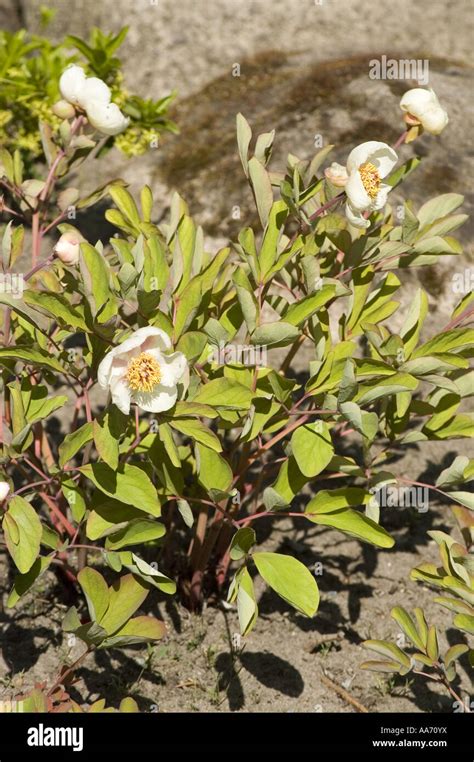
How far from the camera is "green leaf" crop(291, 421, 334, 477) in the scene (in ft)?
5.83

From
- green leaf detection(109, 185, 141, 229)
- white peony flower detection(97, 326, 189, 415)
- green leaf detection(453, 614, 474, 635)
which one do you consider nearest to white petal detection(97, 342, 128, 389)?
white peony flower detection(97, 326, 189, 415)

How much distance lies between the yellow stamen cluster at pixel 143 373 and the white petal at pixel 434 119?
90 cm

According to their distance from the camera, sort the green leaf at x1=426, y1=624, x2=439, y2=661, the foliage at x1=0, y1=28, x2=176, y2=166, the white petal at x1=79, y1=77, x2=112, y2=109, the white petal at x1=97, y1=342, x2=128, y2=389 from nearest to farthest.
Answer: the white petal at x1=97, y1=342, x2=128, y2=389 < the green leaf at x1=426, y1=624, x2=439, y2=661 < the white petal at x1=79, y1=77, x2=112, y2=109 < the foliage at x1=0, y1=28, x2=176, y2=166

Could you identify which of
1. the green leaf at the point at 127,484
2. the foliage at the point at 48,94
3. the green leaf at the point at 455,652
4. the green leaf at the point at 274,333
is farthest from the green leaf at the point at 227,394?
the foliage at the point at 48,94

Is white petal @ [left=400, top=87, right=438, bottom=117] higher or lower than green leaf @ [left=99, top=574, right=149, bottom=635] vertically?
higher

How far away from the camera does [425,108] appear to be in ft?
6.41

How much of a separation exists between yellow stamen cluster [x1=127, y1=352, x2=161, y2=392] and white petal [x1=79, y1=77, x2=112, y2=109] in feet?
2.59

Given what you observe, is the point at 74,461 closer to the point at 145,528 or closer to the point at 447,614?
the point at 145,528

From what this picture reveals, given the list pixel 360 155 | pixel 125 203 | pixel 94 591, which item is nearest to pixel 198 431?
pixel 94 591

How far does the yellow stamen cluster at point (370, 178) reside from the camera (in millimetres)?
1797

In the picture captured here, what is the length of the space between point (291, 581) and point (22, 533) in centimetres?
58

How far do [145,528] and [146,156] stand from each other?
289cm

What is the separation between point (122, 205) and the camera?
222cm

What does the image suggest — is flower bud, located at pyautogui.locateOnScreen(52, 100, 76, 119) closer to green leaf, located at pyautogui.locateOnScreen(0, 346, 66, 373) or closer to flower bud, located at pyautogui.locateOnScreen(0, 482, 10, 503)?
green leaf, located at pyautogui.locateOnScreen(0, 346, 66, 373)
